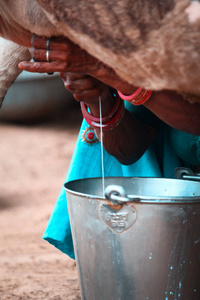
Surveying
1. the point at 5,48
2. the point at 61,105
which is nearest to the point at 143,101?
the point at 5,48


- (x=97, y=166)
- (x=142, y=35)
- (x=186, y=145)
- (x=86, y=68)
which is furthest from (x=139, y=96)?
(x=97, y=166)

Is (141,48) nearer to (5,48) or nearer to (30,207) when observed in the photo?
(5,48)

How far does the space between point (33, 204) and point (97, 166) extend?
76.3 inches

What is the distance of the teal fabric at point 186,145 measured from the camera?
1.29m

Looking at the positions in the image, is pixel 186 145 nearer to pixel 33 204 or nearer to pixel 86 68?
pixel 86 68

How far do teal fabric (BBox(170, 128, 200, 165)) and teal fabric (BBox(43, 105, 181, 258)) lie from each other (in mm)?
51

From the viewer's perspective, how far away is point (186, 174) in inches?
48.6

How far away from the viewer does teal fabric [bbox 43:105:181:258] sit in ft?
4.63

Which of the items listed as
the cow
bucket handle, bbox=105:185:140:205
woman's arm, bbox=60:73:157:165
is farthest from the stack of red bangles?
the cow

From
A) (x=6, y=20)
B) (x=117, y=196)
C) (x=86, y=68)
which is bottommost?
(x=117, y=196)

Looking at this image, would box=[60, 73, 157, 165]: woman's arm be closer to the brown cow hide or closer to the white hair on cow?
the white hair on cow

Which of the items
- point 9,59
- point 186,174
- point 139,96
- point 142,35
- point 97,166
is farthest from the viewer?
point 97,166

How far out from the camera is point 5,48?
3.73 ft

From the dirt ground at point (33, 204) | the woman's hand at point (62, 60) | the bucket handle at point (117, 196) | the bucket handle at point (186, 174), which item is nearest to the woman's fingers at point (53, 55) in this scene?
the woman's hand at point (62, 60)
